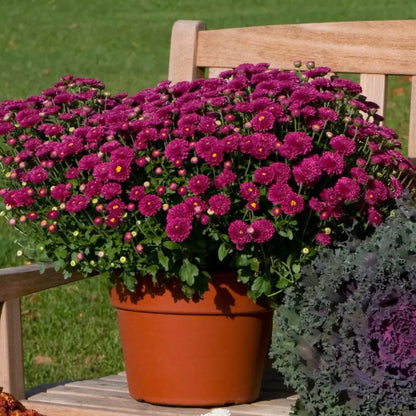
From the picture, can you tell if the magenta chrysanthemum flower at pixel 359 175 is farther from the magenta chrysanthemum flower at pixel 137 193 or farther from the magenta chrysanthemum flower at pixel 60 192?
the magenta chrysanthemum flower at pixel 60 192

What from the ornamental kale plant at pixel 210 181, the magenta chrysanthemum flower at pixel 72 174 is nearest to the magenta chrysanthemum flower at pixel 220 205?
the ornamental kale plant at pixel 210 181

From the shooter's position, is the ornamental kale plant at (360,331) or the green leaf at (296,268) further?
the green leaf at (296,268)

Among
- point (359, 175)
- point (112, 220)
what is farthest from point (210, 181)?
point (359, 175)

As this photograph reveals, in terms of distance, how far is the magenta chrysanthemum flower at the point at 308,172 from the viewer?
2178mm

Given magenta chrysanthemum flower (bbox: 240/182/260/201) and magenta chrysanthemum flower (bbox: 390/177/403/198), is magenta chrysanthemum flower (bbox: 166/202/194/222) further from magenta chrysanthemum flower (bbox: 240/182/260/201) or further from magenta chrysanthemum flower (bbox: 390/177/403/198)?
magenta chrysanthemum flower (bbox: 390/177/403/198)

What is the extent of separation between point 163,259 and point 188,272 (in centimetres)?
7

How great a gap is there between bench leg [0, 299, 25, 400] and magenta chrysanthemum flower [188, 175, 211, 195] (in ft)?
2.00

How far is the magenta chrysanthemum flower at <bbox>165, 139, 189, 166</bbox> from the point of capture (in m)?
2.20

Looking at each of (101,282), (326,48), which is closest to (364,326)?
(326,48)

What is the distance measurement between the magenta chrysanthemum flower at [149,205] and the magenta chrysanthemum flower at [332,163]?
0.38 m

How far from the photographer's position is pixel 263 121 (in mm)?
2211

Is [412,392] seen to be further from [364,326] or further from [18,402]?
[18,402]

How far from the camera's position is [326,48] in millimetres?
2881

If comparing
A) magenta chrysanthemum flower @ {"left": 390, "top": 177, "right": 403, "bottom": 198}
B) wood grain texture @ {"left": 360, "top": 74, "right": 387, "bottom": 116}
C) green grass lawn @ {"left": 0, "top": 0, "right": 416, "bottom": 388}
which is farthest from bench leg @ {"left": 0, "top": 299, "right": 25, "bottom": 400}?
green grass lawn @ {"left": 0, "top": 0, "right": 416, "bottom": 388}
